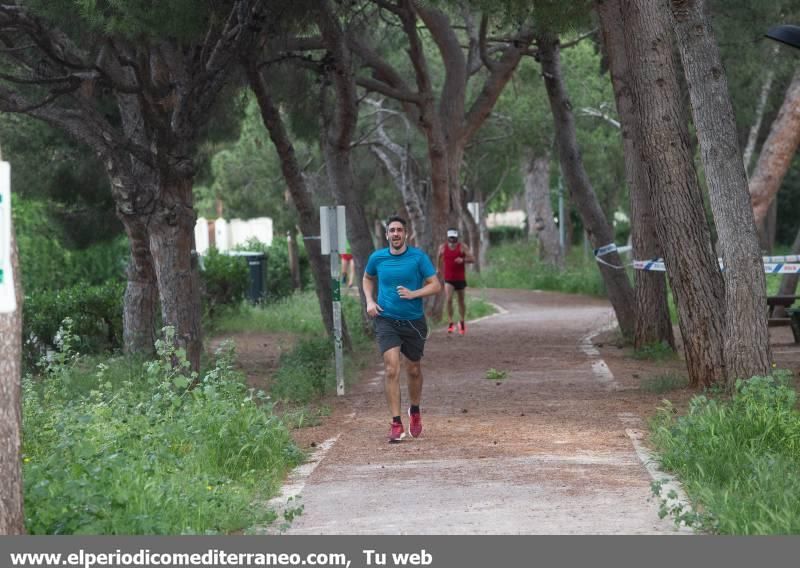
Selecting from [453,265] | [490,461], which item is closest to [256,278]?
[453,265]

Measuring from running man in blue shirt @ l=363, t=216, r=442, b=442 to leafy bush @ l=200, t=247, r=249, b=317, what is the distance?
1877 centimetres

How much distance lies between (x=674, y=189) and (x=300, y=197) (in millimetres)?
9395

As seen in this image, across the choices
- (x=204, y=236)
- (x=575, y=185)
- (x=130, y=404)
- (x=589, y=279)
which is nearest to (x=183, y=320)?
(x=130, y=404)

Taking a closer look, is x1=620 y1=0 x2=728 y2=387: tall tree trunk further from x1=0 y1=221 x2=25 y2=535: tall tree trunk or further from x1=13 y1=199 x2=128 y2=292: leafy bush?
x1=13 y1=199 x2=128 y2=292: leafy bush

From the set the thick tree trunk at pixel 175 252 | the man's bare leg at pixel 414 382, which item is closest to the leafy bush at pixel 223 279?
the thick tree trunk at pixel 175 252

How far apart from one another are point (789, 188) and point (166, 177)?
52.8 metres

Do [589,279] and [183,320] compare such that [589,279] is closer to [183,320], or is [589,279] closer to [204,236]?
[204,236]

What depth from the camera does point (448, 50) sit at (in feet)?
89.9

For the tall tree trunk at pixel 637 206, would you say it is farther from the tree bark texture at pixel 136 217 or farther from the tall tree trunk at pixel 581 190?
the tree bark texture at pixel 136 217

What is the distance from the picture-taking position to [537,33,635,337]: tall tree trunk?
78.0 ft

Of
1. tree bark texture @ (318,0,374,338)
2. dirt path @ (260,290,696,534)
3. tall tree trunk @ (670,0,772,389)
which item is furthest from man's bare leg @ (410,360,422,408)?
tree bark texture @ (318,0,374,338)

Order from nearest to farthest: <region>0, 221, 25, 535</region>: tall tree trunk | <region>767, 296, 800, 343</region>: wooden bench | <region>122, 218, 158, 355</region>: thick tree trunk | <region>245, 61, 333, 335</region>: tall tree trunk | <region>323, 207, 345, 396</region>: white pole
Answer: <region>0, 221, 25, 535</region>: tall tree trunk, <region>323, 207, 345, 396</region>: white pole, <region>122, 218, 158, 355</region>: thick tree trunk, <region>767, 296, 800, 343</region>: wooden bench, <region>245, 61, 333, 335</region>: tall tree trunk

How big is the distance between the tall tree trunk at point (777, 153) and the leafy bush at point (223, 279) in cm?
1259

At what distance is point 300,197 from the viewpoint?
76.4 feet
